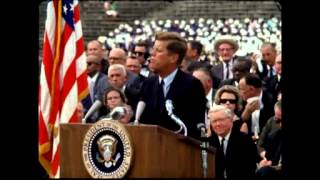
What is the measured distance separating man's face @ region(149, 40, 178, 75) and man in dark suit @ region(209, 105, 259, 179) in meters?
1.17

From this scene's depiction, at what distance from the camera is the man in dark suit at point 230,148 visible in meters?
12.0

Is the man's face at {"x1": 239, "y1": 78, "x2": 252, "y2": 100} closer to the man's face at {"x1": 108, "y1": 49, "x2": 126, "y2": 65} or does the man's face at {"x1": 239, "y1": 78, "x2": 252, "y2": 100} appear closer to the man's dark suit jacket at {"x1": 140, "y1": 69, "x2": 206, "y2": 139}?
the man's face at {"x1": 108, "y1": 49, "x2": 126, "y2": 65}

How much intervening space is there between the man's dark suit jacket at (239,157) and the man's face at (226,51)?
5.10 m

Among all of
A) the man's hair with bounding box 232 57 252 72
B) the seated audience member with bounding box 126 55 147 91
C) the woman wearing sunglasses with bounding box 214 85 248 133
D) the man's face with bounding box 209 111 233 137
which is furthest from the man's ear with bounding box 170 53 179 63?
the seated audience member with bounding box 126 55 147 91

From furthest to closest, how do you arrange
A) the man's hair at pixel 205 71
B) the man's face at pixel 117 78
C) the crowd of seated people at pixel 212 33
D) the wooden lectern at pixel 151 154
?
the crowd of seated people at pixel 212 33 → the man's face at pixel 117 78 → the man's hair at pixel 205 71 → the wooden lectern at pixel 151 154

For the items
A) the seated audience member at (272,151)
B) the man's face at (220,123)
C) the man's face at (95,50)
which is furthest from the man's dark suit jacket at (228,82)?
the man's face at (220,123)

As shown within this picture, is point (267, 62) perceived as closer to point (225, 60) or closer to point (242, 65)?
point (225, 60)

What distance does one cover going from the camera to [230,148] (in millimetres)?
12289

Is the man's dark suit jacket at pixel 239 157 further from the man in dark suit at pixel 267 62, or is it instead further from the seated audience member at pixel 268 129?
the man in dark suit at pixel 267 62

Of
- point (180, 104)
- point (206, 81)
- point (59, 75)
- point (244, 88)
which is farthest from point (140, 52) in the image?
point (180, 104)

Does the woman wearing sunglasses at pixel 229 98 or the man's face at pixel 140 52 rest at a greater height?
the man's face at pixel 140 52
